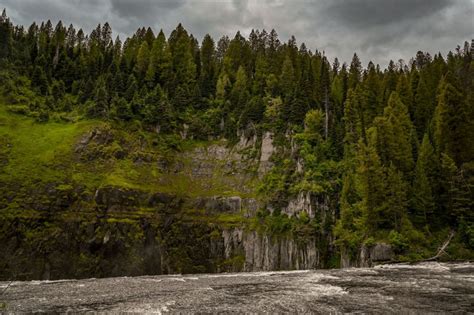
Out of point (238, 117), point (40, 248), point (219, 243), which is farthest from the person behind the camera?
point (238, 117)

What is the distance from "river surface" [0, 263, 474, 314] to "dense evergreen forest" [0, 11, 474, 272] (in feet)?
83.1

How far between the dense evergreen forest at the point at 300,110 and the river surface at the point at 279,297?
25.3m

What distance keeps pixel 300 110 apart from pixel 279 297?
Answer: 2774 inches

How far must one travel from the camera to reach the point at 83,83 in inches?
4126

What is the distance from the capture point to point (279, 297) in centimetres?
3045

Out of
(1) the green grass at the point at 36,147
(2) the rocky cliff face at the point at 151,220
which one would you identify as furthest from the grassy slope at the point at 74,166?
(2) the rocky cliff face at the point at 151,220

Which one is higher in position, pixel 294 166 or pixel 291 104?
pixel 291 104

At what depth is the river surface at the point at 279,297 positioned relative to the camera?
84.8 ft

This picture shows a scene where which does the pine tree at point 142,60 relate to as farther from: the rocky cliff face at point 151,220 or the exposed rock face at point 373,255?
the exposed rock face at point 373,255

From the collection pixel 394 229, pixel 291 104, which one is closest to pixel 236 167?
pixel 291 104

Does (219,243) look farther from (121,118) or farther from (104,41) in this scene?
(104,41)

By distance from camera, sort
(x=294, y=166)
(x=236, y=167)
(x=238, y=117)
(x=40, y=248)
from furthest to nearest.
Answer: (x=238, y=117) < (x=236, y=167) < (x=294, y=166) < (x=40, y=248)

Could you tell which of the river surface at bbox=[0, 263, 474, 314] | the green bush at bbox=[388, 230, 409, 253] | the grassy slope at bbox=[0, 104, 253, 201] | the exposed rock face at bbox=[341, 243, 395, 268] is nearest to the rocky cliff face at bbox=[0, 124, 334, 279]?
the grassy slope at bbox=[0, 104, 253, 201]

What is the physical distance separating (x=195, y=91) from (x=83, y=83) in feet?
103
